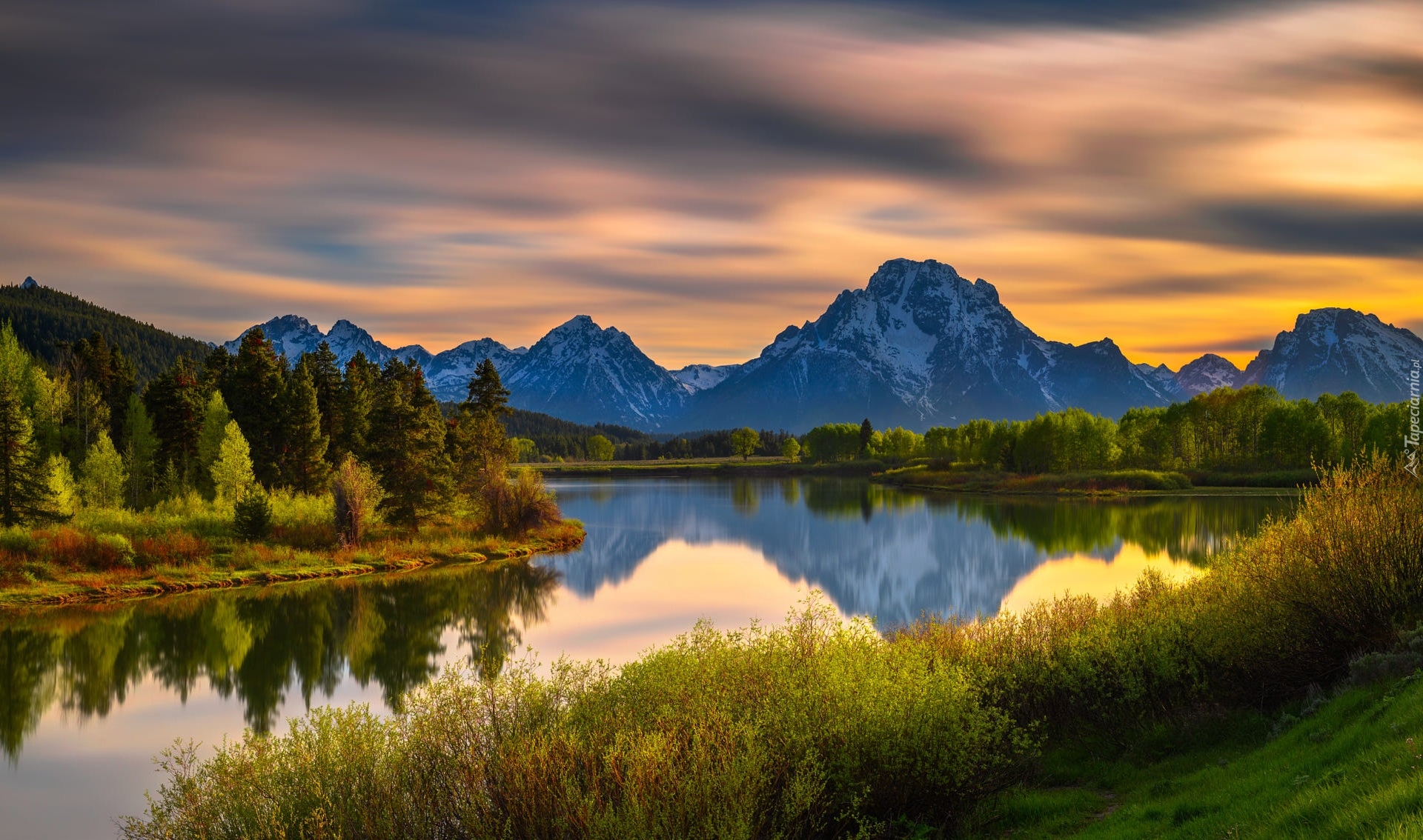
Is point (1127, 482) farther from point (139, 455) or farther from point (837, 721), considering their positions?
point (837, 721)

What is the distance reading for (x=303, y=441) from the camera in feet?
213

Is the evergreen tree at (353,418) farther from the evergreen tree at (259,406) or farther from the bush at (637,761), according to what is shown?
the bush at (637,761)

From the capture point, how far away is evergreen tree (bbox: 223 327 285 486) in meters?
65.7

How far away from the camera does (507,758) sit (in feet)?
39.1

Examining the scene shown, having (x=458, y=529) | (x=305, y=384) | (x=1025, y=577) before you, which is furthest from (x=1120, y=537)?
(x=305, y=384)

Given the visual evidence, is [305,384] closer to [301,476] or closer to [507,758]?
[301,476]

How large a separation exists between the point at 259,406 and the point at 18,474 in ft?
67.2

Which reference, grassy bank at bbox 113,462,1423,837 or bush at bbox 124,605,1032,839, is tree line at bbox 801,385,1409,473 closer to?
grassy bank at bbox 113,462,1423,837

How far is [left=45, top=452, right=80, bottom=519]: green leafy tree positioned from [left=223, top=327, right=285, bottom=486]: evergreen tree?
44.9 ft

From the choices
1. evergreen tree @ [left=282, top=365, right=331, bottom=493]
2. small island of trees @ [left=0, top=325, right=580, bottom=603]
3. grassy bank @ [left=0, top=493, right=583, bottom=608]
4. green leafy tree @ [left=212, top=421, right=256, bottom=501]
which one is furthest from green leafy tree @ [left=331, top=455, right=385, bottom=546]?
evergreen tree @ [left=282, top=365, right=331, bottom=493]

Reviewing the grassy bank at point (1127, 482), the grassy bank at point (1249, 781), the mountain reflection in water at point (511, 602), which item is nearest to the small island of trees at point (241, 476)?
the mountain reflection in water at point (511, 602)

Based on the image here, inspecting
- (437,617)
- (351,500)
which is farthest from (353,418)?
(437,617)

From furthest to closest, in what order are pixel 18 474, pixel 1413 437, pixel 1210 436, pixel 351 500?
pixel 1210 436, pixel 351 500, pixel 18 474, pixel 1413 437

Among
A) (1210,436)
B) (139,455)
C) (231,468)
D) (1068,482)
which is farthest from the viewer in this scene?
(1210,436)
